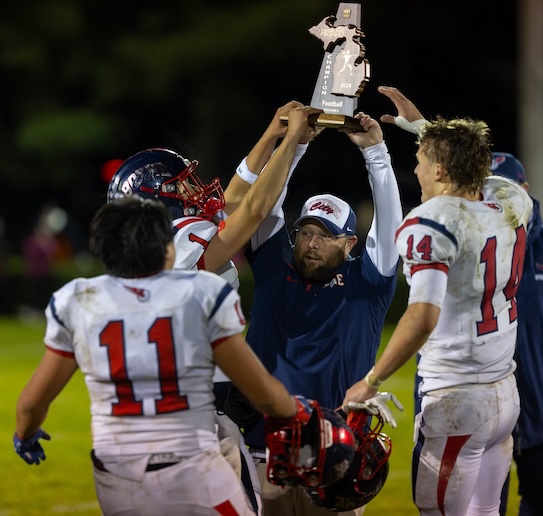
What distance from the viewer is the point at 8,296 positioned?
1983cm

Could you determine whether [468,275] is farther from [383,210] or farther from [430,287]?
[383,210]

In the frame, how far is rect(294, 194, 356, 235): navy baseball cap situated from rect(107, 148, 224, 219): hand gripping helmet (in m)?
0.40

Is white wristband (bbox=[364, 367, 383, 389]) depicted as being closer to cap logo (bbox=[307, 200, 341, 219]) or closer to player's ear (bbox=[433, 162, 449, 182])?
player's ear (bbox=[433, 162, 449, 182])

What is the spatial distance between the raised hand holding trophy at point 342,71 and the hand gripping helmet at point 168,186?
1.85ft

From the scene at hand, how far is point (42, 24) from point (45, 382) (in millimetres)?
26358

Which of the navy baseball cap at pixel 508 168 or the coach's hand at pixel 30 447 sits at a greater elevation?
the navy baseball cap at pixel 508 168

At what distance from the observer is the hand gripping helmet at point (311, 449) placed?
3.42 m

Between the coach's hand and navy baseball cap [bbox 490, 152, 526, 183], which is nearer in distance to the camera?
the coach's hand

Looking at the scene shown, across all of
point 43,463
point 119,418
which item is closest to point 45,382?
point 119,418

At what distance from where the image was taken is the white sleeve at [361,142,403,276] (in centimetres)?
428

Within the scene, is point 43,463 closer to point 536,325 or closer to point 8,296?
point 536,325

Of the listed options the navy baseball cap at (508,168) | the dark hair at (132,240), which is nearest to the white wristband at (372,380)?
the dark hair at (132,240)

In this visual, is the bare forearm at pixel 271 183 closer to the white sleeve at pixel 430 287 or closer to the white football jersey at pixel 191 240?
the white football jersey at pixel 191 240

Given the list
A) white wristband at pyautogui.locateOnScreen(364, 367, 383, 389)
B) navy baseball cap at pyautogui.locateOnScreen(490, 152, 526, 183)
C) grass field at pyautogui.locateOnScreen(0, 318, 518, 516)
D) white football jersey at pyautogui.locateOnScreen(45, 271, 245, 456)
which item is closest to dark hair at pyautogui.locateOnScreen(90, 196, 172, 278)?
white football jersey at pyautogui.locateOnScreen(45, 271, 245, 456)
